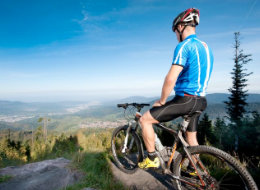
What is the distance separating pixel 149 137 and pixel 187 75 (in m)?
1.34

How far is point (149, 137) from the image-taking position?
2910mm

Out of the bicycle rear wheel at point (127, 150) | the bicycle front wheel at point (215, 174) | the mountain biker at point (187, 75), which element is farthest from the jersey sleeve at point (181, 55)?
the bicycle rear wheel at point (127, 150)

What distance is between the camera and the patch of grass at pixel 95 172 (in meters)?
3.18

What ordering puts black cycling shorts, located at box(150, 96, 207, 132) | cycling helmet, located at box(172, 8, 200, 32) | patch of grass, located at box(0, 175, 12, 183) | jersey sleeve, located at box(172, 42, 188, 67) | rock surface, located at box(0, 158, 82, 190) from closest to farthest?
jersey sleeve, located at box(172, 42, 188, 67) < black cycling shorts, located at box(150, 96, 207, 132) < cycling helmet, located at box(172, 8, 200, 32) < rock surface, located at box(0, 158, 82, 190) < patch of grass, located at box(0, 175, 12, 183)

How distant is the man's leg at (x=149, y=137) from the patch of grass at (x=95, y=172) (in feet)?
2.68

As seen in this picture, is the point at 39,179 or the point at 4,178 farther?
the point at 4,178

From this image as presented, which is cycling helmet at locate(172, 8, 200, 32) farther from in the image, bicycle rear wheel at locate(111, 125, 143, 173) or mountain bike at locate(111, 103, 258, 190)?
bicycle rear wheel at locate(111, 125, 143, 173)

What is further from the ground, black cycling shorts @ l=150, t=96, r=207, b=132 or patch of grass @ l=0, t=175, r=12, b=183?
black cycling shorts @ l=150, t=96, r=207, b=132

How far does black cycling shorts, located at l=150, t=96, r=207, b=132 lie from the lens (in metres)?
2.43

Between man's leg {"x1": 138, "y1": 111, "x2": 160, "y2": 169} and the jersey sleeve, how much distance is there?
1023 millimetres

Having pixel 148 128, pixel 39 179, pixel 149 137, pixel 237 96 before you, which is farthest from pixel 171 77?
pixel 237 96

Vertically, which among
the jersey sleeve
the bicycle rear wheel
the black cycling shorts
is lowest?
the bicycle rear wheel

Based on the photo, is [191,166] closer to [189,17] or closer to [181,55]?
[181,55]

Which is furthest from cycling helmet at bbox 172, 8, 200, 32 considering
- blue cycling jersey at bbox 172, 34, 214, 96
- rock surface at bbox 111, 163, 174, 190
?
rock surface at bbox 111, 163, 174, 190
